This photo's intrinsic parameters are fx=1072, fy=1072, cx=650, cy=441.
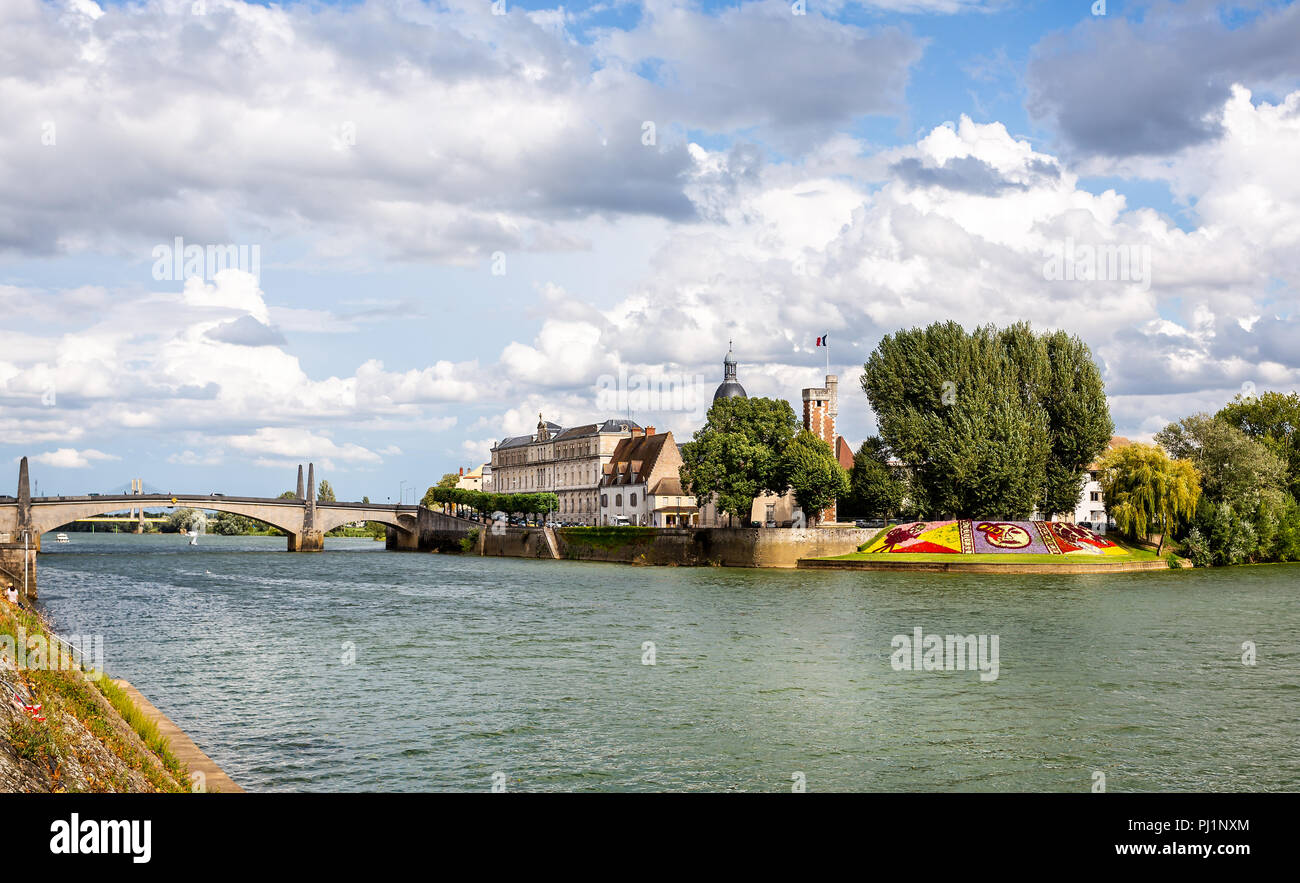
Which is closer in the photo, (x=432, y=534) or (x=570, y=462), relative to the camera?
(x=432, y=534)

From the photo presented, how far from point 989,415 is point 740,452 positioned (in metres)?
21.5

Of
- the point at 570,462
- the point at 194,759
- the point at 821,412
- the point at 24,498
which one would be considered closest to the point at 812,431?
the point at 821,412

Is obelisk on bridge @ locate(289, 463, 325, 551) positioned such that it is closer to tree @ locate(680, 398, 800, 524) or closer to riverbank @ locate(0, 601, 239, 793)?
tree @ locate(680, 398, 800, 524)

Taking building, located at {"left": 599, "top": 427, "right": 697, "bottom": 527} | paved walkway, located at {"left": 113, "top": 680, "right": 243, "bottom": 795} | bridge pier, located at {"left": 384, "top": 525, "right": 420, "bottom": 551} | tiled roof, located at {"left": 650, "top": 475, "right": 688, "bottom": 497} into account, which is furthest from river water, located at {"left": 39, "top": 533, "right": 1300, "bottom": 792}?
bridge pier, located at {"left": 384, "top": 525, "right": 420, "bottom": 551}

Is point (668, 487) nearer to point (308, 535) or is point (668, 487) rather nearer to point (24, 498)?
point (308, 535)

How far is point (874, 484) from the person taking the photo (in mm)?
96875

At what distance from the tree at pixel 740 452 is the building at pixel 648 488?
32.3 metres

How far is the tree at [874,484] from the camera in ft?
317

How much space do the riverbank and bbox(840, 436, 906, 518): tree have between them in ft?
267

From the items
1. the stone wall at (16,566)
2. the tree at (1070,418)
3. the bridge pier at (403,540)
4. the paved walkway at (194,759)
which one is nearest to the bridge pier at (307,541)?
the bridge pier at (403,540)

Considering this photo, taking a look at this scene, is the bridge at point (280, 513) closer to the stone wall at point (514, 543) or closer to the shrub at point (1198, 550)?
the stone wall at point (514, 543)

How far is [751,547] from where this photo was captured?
91125mm

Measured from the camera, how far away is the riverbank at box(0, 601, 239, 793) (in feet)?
35.0

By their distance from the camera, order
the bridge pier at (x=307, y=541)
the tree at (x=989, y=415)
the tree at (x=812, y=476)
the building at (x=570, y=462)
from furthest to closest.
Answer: the building at (x=570, y=462) < the bridge pier at (x=307, y=541) < the tree at (x=812, y=476) < the tree at (x=989, y=415)
